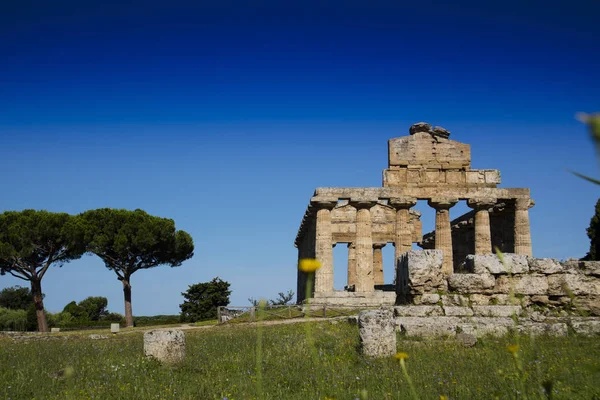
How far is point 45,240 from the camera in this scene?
43531mm

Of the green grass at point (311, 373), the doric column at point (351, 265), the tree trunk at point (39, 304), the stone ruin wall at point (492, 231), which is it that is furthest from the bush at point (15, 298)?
the green grass at point (311, 373)

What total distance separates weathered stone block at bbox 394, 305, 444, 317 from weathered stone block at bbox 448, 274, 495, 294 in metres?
0.92

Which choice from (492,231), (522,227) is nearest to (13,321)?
(492,231)

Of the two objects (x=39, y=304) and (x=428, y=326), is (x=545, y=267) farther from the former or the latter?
(x=39, y=304)

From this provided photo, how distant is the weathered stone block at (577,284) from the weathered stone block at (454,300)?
7.71ft

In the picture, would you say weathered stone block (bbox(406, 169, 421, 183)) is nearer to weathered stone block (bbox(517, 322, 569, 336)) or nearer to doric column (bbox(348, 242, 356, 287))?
doric column (bbox(348, 242, 356, 287))

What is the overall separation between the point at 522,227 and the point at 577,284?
2229cm

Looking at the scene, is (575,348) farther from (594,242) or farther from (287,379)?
(594,242)

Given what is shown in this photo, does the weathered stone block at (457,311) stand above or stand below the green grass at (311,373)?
above

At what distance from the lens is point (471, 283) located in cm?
1593

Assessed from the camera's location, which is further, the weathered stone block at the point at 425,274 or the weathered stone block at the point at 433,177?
the weathered stone block at the point at 433,177

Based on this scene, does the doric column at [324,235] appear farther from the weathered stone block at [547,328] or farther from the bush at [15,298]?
the bush at [15,298]

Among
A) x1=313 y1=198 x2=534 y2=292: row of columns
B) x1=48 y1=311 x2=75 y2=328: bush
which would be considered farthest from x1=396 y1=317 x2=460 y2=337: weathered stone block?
x1=48 y1=311 x2=75 y2=328: bush

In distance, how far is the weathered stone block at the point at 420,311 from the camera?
50.5 feet
